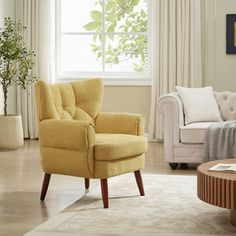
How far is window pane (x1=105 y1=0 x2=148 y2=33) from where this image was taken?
863 centimetres

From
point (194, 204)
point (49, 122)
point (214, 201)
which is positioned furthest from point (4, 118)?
point (214, 201)

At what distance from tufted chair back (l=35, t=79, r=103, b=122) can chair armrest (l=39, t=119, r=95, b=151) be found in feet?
0.46

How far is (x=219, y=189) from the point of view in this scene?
369cm

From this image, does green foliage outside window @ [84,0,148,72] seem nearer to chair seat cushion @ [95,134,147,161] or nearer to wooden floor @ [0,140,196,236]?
wooden floor @ [0,140,196,236]

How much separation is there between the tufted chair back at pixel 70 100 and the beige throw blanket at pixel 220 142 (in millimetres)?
1373

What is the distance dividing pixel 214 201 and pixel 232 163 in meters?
0.70

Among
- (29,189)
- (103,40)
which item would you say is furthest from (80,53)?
(29,189)

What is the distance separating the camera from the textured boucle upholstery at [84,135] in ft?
14.4

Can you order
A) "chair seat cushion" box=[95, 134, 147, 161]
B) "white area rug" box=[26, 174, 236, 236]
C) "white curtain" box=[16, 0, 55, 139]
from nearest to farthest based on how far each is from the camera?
1. "white area rug" box=[26, 174, 236, 236]
2. "chair seat cushion" box=[95, 134, 147, 161]
3. "white curtain" box=[16, 0, 55, 139]

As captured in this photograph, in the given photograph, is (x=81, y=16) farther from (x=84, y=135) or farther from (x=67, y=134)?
(x=84, y=135)

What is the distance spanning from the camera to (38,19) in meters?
8.57

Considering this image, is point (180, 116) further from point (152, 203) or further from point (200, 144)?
point (152, 203)

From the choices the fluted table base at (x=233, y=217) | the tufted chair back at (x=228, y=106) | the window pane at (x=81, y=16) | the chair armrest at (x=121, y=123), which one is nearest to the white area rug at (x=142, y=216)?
the fluted table base at (x=233, y=217)

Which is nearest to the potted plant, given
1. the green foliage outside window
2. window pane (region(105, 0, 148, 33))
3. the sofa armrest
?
the green foliage outside window
